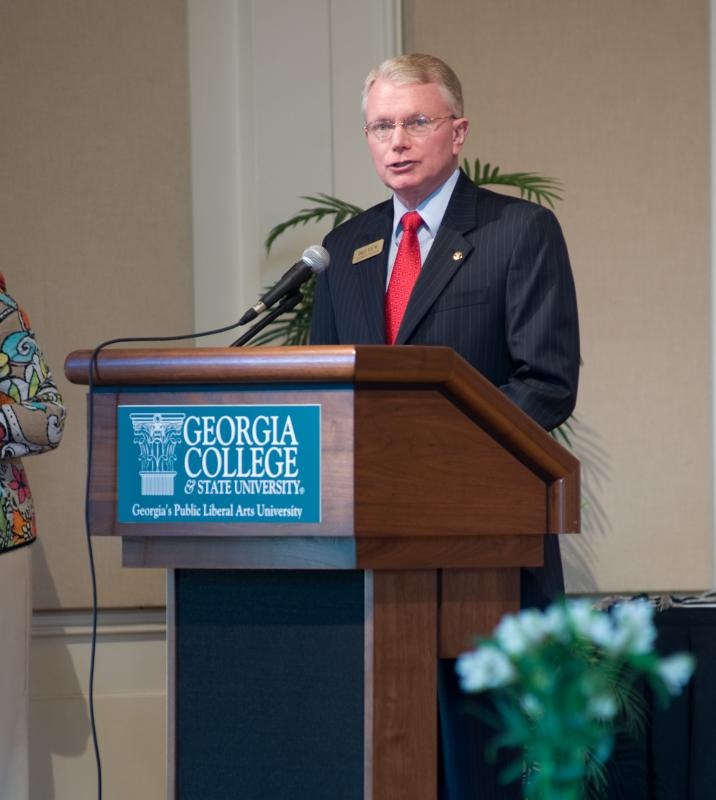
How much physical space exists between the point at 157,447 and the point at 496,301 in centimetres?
78

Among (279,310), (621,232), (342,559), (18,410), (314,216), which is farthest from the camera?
(621,232)

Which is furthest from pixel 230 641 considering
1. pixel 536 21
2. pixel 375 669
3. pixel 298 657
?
pixel 536 21

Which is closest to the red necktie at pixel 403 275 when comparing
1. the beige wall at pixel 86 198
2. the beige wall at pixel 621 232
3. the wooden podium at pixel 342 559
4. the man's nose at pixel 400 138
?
the man's nose at pixel 400 138

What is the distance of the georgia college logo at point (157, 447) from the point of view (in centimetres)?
173

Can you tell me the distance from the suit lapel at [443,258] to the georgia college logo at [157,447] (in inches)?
24.8

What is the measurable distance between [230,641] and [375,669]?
213 millimetres

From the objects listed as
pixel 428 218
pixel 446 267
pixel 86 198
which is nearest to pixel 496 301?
pixel 446 267

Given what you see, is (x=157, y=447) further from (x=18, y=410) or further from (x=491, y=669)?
(x=18, y=410)

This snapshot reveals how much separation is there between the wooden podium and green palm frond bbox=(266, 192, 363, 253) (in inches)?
79.7

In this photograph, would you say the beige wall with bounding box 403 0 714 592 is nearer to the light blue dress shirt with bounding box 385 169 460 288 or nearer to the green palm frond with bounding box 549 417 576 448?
the green palm frond with bounding box 549 417 576 448

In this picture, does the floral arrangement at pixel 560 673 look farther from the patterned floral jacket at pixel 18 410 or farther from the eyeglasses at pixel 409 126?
the patterned floral jacket at pixel 18 410

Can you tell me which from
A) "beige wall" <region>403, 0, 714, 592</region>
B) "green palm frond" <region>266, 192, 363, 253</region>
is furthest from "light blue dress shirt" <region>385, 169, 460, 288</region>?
"beige wall" <region>403, 0, 714, 592</region>

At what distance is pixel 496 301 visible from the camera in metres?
2.29

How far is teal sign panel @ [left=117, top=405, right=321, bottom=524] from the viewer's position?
1.68m
